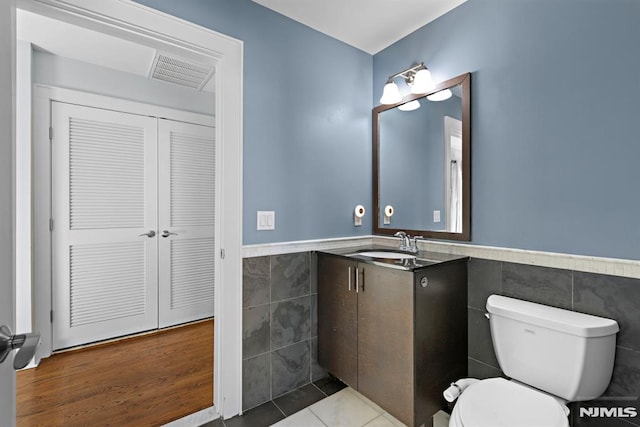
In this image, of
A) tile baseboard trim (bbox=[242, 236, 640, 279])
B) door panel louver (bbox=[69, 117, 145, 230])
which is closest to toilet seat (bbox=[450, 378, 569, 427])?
tile baseboard trim (bbox=[242, 236, 640, 279])

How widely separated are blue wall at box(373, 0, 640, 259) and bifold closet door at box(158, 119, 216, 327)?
2.35 m

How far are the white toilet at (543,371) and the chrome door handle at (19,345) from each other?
1.27 m

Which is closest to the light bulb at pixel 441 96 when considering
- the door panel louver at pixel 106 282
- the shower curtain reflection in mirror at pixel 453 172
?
the shower curtain reflection in mirror at pixel 453 172

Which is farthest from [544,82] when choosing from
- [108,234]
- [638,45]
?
[108,234]

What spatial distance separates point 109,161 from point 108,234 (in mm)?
620

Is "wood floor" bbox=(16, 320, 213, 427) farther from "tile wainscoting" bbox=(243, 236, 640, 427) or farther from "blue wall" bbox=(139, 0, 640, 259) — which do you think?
"blue wall" bbox=(139, 0, 640, 259)

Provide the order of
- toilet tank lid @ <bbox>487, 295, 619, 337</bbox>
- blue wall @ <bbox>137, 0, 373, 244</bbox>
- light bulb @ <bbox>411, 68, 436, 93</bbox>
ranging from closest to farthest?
toilet tank lid @ <bbox>487, 295, 619, 337</bbox>, blue wall @ <bbox>137, 0, 373, 244</bbox>, light bulb @ <bbox>411, 68, 436, 93</bbox>

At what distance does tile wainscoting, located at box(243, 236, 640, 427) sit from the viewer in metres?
1.24

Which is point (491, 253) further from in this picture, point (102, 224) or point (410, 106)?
point (102, 224)

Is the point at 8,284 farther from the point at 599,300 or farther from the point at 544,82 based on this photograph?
the point at 544,82

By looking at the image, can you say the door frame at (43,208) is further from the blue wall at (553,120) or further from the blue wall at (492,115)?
the blue wall at (553,120)

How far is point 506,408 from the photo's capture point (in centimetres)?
113

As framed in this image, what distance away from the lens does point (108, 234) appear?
2.60 meters

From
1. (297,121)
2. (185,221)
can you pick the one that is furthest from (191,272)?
(297,121)
